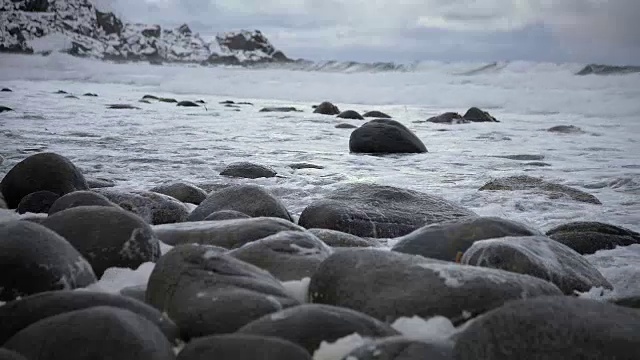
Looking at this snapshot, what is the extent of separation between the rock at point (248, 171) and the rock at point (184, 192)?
4.71ft

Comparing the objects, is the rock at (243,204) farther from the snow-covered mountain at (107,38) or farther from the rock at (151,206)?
the snow-covered mountain at (107,38)

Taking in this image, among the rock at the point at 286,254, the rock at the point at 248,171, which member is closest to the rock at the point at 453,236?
the rock at the point at 286,254

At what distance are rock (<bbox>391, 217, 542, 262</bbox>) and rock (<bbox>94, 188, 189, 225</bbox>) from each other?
1.76 m

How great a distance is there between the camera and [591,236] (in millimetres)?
4055

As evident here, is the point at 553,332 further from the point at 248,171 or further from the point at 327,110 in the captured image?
the point at 327,110

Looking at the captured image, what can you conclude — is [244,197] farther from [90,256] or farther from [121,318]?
[121,318]

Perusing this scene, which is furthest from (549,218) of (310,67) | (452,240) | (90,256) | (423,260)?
(310,67)

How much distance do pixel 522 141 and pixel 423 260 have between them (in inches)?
352

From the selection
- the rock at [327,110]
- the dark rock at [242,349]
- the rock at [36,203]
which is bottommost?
the rock at [327,110]

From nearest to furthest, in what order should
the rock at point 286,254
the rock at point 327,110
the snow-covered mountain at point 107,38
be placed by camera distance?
the rock at point 286,254 < the rock at point 327,110 < the snow-covered mountain at point 107,38

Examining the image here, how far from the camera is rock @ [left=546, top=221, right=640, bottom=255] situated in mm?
3988

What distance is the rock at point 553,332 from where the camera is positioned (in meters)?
1.53

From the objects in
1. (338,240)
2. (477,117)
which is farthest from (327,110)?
(338,240)

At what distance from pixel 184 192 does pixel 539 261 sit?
3057 mm
